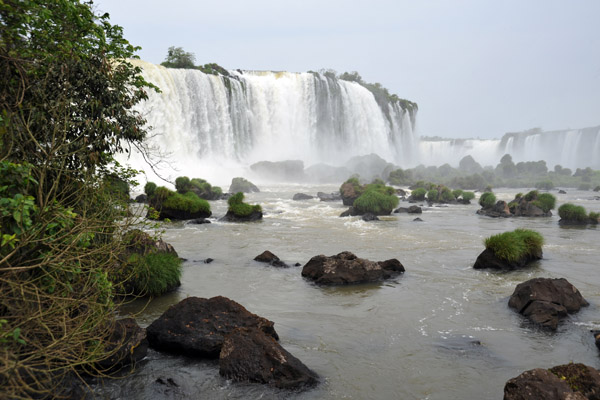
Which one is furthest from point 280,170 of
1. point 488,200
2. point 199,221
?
point 199,221

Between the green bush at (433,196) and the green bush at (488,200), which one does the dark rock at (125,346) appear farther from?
the green bush at (433,196)

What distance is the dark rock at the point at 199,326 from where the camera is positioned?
693cm

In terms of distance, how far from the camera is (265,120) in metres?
62.5

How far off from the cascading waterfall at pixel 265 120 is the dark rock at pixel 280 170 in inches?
120

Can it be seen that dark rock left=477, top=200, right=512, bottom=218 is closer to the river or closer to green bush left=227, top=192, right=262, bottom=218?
the river

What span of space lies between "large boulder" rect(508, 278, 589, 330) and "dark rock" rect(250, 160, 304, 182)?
5011cm

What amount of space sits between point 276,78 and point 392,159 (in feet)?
104

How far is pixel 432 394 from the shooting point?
5.93 meters

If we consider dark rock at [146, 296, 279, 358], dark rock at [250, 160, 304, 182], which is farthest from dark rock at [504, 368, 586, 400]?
dark rock at [250, 160, 304, 182]

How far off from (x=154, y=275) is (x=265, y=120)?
5425 cm

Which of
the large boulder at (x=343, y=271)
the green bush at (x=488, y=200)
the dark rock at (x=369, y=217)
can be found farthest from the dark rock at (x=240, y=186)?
the large boulder at (x=343, y=271)

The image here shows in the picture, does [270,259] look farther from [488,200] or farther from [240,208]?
[488,200]

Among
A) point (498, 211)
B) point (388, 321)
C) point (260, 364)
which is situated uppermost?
point (260, 364)

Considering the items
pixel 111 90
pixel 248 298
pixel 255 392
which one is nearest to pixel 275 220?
pixel 248 298
